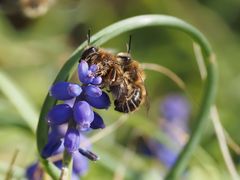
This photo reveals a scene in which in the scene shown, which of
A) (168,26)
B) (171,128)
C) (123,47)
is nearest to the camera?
(168,26)

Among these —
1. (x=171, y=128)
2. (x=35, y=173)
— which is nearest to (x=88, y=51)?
(x=35, y=173)

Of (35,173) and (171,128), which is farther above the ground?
(171,128)

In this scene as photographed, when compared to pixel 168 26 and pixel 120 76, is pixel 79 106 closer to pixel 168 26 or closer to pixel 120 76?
pixel 120 76

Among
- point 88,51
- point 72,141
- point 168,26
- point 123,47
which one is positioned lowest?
point 72,141

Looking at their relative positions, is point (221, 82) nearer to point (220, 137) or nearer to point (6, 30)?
point (6, 30)

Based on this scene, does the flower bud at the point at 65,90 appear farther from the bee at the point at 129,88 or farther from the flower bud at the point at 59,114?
the bee at the point at 129,88

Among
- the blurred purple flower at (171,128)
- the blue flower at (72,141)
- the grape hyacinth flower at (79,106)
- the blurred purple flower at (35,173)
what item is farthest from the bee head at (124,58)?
the blurred purple flower at (171,128)

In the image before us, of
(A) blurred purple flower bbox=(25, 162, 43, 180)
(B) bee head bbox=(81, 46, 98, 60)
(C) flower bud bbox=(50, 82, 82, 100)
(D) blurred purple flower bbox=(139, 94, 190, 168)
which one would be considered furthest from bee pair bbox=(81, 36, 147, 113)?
(D) blurred purple flower bbox=(139, 94, 190, 168)
